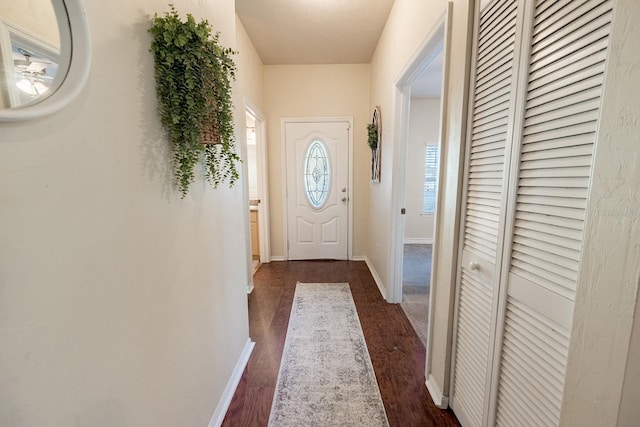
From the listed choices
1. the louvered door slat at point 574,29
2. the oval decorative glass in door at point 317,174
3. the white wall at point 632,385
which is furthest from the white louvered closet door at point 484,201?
the oval decorative glass in door at point 317,174

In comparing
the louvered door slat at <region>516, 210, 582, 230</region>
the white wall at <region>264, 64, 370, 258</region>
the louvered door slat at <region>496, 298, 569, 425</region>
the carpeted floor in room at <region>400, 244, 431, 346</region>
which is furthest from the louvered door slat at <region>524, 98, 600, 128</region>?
the white wall at <region>264, 64, 370, 258</region>

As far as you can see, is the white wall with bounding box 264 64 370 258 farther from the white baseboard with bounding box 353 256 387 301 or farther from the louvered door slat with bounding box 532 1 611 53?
the louvered door slat with bounding box 532 1 611 53

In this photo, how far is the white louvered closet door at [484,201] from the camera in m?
1.04

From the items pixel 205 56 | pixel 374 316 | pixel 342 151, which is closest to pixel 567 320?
pixel 205 56

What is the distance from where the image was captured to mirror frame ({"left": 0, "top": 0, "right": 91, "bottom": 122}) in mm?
578

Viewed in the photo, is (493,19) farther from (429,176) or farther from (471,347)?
(429,176)

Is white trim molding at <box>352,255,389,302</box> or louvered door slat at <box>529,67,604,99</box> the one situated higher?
louvered door slat at <box>529,67,604,99</box>

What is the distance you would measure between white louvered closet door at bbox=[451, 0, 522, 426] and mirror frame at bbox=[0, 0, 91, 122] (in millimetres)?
1270

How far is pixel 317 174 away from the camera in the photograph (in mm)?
3980

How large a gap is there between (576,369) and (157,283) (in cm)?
124

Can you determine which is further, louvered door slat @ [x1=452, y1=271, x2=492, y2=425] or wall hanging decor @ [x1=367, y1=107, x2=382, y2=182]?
wall hanging decor @ [x1=367, y1=107, x2=382, y2=182]

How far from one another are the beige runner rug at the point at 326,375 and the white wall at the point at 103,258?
53 cm

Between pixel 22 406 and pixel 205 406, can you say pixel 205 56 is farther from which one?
pixel 205 406

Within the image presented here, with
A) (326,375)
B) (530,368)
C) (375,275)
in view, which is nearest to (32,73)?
(530,368)
